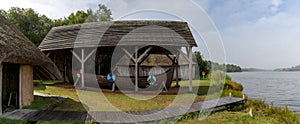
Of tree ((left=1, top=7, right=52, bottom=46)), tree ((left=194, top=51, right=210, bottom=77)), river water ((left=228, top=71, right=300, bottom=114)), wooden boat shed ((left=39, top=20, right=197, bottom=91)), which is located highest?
tree ((left=1, top=7, right=52, bottom=46))

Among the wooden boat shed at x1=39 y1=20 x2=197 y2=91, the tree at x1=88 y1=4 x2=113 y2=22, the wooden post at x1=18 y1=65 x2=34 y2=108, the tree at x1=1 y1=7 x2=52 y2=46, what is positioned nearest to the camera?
the wooden post at x1=18 y1=65 x2=34 y2=108

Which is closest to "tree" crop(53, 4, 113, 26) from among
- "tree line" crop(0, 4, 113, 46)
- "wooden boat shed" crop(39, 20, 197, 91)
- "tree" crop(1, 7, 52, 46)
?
"tree line" crop(0, 4, 113, 46)

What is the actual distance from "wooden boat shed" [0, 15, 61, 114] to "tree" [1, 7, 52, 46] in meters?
16.9

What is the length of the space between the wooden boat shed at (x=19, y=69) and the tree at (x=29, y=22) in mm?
16865

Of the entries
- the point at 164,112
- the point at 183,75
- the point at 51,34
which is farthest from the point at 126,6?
the point at 183,75

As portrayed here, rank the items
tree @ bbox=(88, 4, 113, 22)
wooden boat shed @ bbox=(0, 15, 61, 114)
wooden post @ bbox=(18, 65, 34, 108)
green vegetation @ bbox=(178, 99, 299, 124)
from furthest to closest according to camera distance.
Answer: tree @ bbox=(88, 4, 113, 22) < wooden post @ bbox=(18, 65, 34, 108) < green vegetation @ bbox=(178, 99, 299, 124) < wooden boat shed @ bbox=(0, 15, 61, 114)

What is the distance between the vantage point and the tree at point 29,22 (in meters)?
25.4

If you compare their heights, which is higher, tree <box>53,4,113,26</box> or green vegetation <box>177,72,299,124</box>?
tree <box>53,4,113,26</box>

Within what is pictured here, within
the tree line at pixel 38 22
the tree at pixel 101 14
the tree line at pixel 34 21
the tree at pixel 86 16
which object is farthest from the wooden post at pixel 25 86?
the tree at pixel 101 14

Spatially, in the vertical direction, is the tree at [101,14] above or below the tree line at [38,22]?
above

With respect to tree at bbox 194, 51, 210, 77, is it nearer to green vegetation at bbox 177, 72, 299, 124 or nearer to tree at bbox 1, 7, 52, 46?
tree at bbox 1, 7, 52, 46

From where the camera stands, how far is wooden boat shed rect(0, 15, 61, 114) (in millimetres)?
6971

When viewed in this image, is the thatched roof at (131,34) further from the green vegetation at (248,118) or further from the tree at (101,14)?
the tree at (101,14)

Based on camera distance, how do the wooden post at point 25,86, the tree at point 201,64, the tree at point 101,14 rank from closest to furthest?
the wooden post at point 25,86
the tree at point 201,64
the tree at point 101,14
